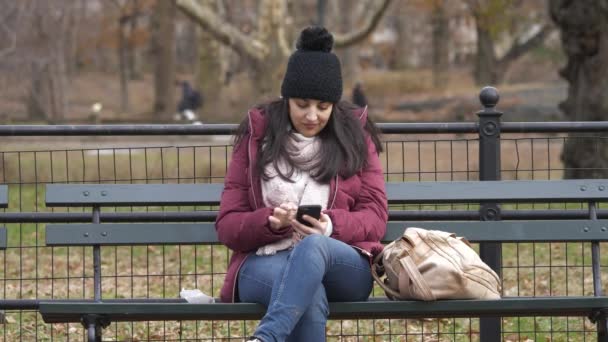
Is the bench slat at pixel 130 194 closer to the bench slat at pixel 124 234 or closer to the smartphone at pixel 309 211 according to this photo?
the bench slat at pixel 124 234

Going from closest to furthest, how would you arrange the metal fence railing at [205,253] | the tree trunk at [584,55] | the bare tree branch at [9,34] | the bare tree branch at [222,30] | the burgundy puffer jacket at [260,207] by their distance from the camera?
the burgundy puffer jacket at [260,207] < the metal fence railing at [205,253] < the tree trunk at [584,55] < the bare tree branch at [222,30] < the bare tree branch at [9,34]

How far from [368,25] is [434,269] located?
22.5 metres

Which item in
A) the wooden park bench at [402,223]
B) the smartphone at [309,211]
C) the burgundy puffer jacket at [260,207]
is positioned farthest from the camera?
the wooden park bench at [402,223]

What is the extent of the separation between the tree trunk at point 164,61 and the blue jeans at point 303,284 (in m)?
38.3

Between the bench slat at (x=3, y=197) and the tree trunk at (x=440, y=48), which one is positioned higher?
the tree trunk at (x=440, y=48)

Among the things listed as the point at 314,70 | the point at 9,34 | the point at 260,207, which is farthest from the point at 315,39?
the point at 9,34

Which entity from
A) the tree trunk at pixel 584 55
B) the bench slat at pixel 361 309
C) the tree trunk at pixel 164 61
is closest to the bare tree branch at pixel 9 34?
the tree trunk at pixel 164 61

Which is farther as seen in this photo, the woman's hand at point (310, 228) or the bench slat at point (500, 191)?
the bench slat at point (500, 191)

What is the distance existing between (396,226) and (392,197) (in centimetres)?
14

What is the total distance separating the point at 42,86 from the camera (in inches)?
1599

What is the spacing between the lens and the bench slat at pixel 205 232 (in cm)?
→ 577

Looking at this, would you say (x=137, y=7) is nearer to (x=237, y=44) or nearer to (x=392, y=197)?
(x=237, y=44)

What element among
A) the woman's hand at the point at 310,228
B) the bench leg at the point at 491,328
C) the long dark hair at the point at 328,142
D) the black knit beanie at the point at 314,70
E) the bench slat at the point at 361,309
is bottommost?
the bench leg at the point at 491,328

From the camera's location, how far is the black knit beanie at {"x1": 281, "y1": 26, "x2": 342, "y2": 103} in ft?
17.8
